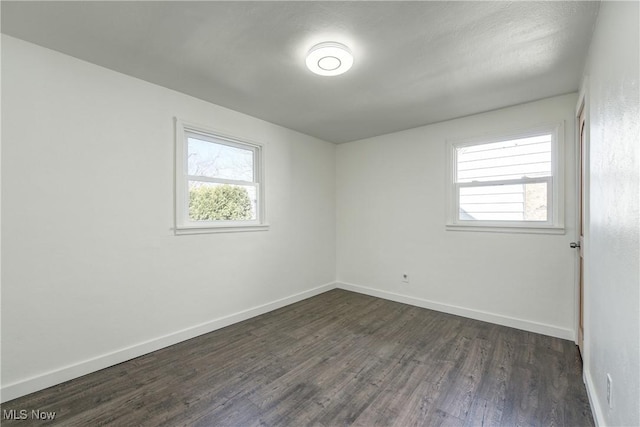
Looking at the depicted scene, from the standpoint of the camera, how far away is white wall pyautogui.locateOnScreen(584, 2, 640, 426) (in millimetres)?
1107

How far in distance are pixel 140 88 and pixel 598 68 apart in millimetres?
3448

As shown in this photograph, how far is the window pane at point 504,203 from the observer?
3035 millimetres

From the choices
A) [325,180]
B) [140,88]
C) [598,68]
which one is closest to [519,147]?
[598,68]

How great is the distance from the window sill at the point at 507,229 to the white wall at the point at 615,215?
1033 millimetres

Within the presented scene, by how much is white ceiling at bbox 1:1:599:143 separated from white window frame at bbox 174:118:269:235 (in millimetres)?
376

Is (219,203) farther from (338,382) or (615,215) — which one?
(615,215)

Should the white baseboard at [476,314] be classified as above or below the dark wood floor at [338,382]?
above

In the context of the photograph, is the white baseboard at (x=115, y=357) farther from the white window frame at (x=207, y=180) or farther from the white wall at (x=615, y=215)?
the white wall at (x=615, y=215)

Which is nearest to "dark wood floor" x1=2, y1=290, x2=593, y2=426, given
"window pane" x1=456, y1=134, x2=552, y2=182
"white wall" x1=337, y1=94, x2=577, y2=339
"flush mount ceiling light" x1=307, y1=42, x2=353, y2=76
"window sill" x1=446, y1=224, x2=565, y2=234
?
"white wall" x1=337, y1=94, x2=577, y2=339

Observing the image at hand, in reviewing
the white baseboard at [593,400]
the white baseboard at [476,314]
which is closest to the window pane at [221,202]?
the white baseboard at [476,314]

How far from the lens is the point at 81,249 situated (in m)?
2.23

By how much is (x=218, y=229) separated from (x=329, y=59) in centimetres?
207

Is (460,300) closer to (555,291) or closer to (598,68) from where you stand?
(555,291)

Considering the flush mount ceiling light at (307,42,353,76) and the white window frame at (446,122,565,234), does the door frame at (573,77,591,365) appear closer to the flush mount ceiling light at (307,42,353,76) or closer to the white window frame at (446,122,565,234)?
the white window frame at (446,122,565,234)
